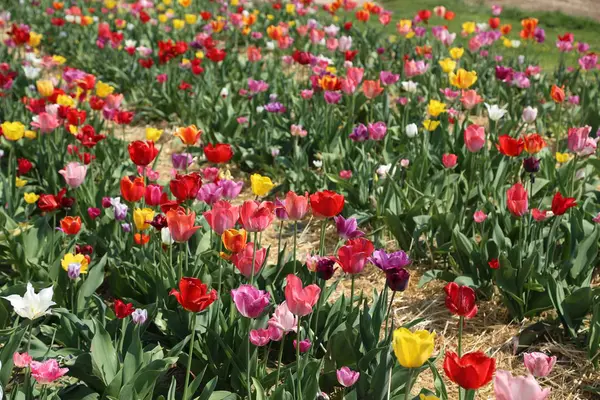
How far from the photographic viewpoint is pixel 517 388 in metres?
1.52

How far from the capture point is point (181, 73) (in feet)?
21.4

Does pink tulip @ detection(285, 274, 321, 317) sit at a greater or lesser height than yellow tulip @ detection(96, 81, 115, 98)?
greater

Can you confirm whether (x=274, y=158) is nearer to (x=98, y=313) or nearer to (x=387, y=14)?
(x=98, y=313)

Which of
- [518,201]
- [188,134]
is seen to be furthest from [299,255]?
[518,201]

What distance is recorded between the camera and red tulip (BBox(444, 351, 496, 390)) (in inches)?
64.2

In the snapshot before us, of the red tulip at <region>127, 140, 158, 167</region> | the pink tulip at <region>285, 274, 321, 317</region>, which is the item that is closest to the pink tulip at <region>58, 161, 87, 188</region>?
the red tulip at <region>127, 140, 158, 167</region>

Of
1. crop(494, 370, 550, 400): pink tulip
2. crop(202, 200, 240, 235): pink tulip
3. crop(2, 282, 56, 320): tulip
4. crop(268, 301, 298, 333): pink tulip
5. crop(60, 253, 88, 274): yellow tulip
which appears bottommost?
crop(60, 253, 88, 274): yellow tulip

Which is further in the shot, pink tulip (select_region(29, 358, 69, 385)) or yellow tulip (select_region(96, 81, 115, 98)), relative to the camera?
yellow tulip (select_region(96, 81, 115, 98))

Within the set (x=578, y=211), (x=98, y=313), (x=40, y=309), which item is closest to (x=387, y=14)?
(x=578, y=211)

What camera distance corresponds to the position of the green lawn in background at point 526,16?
8.87 metres

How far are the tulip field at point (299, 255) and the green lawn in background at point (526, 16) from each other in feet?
10.1

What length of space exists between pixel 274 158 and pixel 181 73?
7.41 ft

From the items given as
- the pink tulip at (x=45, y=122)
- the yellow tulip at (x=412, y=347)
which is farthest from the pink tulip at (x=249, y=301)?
the pink tulip at (x=45, y=122)

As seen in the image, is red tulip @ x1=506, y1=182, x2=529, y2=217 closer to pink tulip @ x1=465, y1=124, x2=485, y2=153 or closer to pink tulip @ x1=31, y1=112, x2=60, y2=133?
pink tulip @ x1=465, y1=124, x2=485, y2=153
